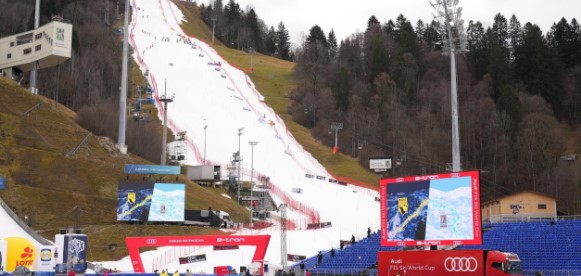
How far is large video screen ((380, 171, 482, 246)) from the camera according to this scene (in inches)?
905

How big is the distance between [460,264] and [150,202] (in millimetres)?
20306

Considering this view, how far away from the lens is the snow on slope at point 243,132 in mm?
46375

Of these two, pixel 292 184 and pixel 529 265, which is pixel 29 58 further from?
pixel 529 265

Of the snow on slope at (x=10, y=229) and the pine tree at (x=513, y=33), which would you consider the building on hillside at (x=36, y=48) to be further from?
the pine tree at (x=513, y=33)

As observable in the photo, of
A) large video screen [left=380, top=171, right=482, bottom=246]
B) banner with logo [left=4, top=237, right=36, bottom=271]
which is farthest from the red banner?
large video screen [left=380, top=171, right=482, bottom=246]

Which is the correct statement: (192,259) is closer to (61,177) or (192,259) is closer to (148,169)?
(148,169)

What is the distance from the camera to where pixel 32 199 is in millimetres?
37719

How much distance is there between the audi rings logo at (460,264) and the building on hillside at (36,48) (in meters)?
38.8

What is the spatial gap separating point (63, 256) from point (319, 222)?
2108cm

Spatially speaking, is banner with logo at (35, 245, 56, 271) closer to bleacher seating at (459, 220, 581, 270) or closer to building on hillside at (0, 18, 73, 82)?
bleacher seating at (459, 220, 581, 270)

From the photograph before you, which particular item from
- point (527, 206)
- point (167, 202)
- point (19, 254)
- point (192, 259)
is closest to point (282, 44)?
point (527, 206)

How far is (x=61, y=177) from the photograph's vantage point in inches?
1601

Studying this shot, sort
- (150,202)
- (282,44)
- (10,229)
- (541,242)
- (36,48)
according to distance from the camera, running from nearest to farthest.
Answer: (541,242), (10,229), (150,202), (36,48), (282,44)

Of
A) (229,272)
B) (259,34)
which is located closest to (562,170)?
(229,272)
